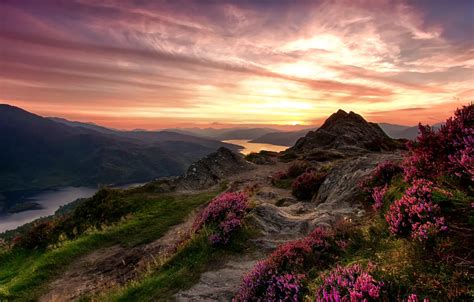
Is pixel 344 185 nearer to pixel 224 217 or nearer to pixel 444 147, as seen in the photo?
pixel 224 217

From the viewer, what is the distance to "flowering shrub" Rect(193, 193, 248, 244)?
11366 millimetres

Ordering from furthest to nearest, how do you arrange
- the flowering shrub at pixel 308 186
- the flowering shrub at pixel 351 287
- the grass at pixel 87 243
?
the flowering shrub at pixel 308 186 < the grass at pixel 87 243 < the flowering shrub at pixel 351 287

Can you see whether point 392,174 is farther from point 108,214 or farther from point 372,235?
point 108,214

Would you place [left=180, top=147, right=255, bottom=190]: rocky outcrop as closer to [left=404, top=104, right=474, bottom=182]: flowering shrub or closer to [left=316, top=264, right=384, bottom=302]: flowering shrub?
[left=404, top=104, right=474, bottom=182]: flowering shrub

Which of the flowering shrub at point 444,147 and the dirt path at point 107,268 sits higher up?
the flowering shrub at point 444,147

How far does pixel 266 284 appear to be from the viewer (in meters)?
7.23

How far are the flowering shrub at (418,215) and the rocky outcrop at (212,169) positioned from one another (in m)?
30.2

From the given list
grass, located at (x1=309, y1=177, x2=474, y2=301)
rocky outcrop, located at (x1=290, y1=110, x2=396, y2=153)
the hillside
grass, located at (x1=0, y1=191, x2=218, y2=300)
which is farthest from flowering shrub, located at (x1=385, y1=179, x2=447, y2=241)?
rocky outcrop, located at (x1=290, y1=110, x2=396, y2=153)

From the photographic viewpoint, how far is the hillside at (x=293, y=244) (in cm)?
544

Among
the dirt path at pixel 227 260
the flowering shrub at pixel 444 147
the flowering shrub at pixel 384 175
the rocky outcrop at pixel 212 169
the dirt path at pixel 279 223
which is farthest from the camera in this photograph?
the rocky outcrop at pixel 212 169

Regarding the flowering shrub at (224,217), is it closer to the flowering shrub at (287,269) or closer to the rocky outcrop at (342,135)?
the flowering shrub at (287,269)

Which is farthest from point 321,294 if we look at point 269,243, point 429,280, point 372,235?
point 269,243

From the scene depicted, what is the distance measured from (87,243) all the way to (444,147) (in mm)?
19733

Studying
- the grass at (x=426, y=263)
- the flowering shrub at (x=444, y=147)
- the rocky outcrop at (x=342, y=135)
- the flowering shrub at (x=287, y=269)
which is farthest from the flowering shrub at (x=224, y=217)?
the rocky outcrop at (x=342, y=135)
